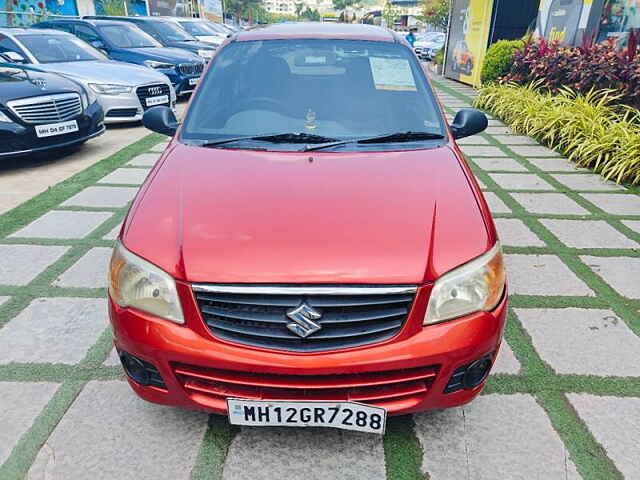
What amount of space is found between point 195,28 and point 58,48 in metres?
7.64

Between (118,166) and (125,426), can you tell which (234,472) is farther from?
(118,166)

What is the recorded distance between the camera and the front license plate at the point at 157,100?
7.62 m

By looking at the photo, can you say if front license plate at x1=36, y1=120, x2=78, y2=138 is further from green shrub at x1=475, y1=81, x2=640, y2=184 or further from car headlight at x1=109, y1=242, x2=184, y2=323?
green shrub at x1=475, y1=81, x2=640, y2=184

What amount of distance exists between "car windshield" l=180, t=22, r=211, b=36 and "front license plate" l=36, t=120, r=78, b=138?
381 inches

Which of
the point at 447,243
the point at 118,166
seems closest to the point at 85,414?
the point at 447,243

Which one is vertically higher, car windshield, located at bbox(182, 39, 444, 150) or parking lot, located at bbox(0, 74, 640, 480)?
car windshield, located at bbox(182, 39, 444, 150)

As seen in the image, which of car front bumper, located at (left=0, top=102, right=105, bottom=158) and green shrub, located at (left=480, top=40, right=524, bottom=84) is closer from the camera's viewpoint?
car front bumper, located at (left=0, top=102, right=105, bottom=158)

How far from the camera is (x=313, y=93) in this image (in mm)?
2713

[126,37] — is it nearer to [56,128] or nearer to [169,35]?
[169,35]

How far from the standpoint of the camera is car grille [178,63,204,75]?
9.48 m

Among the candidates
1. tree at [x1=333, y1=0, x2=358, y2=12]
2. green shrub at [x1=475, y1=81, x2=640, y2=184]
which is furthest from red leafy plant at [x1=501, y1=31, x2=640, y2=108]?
tree at [x1=333, y1=0, x2=358, y2=12]

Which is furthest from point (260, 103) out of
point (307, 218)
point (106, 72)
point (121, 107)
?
point (106, 72)

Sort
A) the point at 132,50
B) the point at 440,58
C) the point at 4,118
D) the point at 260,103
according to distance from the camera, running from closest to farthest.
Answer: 1. the point at 260,103
2. the point at 4,118
3. the point at 132,50
4. the point at 440,58

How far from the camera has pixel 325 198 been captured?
1.94 metres
